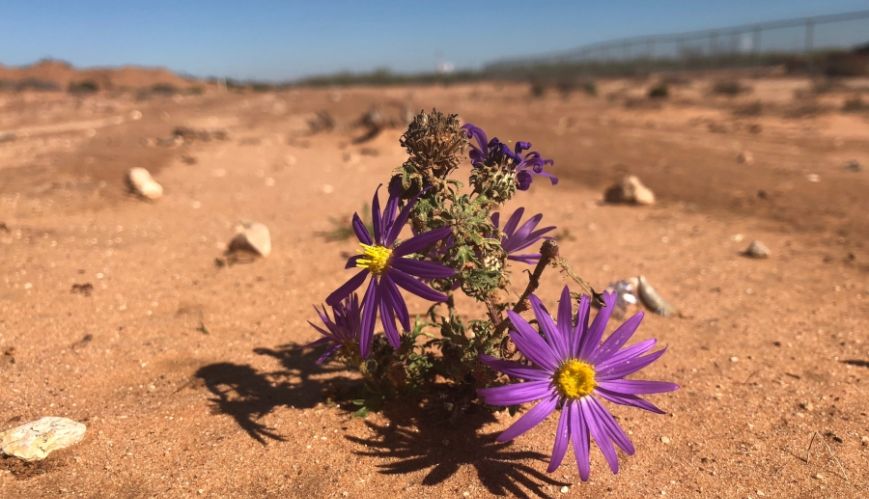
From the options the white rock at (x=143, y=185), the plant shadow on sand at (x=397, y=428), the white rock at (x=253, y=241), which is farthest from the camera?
the white rock at (x=143, y=185)

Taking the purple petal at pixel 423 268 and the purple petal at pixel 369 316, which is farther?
the purple petal at pixel 369 316

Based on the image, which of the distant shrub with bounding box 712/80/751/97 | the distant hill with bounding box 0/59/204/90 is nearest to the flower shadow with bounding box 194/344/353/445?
the distant shrub with bounding box 712/80/751/97

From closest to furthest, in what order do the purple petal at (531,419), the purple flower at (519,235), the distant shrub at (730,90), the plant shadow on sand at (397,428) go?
the purple petal at (531,419), the plant shadow on sand at (397,428), the purple flower at (519,235), the distant shrub at (730,90)

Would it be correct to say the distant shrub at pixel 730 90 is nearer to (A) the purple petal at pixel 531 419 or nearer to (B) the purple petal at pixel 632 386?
(B) the purple petal at pixel 632 386

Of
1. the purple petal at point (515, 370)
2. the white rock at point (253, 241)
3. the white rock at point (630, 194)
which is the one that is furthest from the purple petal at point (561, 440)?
the white rock at point (630, 194)

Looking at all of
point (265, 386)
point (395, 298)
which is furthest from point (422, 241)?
point (265, 386)

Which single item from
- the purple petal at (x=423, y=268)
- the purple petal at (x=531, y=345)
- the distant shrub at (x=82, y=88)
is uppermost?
the distant shrub at (x=82, y=88)
